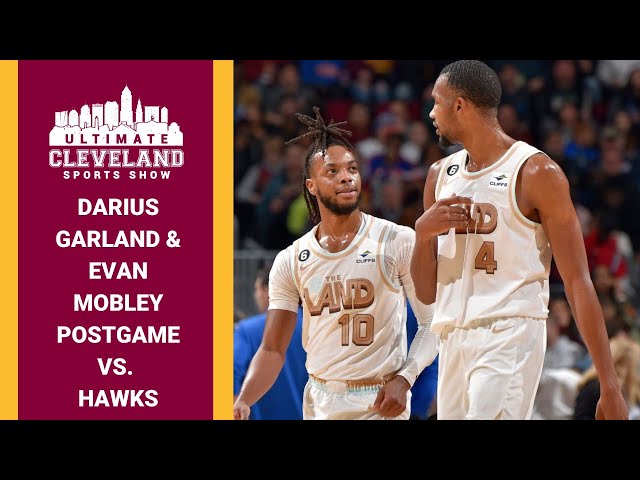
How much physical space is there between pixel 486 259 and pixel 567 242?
0.35 meters

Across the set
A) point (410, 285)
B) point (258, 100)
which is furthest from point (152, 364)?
point (258, 100)

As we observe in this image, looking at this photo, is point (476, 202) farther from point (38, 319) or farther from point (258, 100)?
point (258, 100)

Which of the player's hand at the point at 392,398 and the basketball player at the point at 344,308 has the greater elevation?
the basketball player at the point at 344,308

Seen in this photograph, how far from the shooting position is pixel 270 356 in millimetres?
5426

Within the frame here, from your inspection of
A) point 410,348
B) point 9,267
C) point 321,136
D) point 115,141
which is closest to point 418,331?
point 410,348

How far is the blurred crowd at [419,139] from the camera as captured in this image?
10.5 metres

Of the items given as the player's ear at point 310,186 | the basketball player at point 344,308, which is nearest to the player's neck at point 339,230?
the basketball player at point 344,308

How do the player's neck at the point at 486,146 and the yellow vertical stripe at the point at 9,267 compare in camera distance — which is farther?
the yellow vertical stripe at the point at 9,267

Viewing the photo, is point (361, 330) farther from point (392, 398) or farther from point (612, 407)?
point (612, 407)

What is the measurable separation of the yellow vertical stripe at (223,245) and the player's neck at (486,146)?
185 centimetres

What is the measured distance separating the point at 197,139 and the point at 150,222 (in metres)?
0.55

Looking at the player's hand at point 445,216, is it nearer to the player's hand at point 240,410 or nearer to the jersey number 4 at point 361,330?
the jersey number 4 at point 361,330

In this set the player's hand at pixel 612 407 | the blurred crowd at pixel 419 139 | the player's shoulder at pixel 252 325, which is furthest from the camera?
the blurred crowd at pixel 419 139

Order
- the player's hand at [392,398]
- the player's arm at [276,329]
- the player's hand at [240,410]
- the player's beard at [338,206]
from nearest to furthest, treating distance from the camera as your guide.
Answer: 1. the player's hand at [392,398]
2. the player's hand at [240,410]
3. the player's beard at [338,206]
4. the player's arm at [276,329]
